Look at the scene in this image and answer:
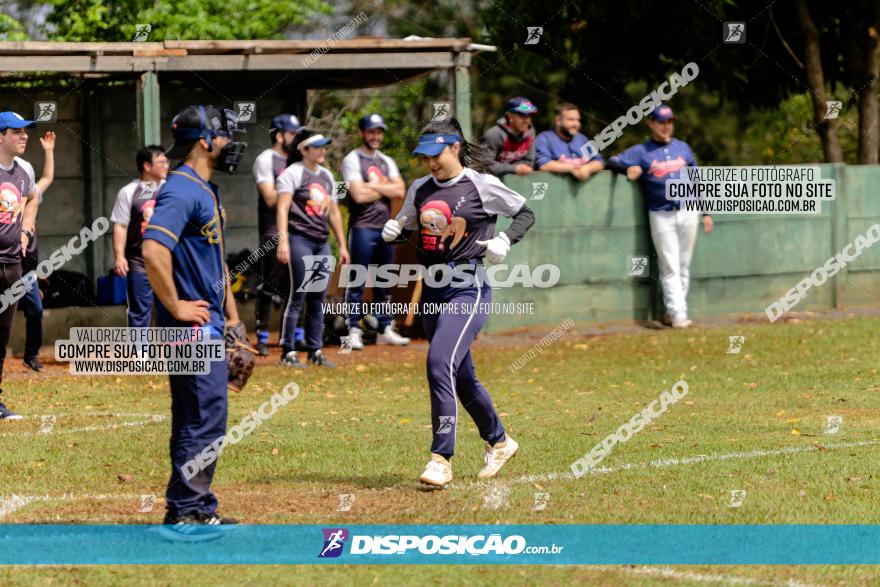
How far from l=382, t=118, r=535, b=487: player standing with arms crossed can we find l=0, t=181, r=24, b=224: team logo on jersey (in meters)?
3.82

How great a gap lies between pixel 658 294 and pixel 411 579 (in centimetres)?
1161

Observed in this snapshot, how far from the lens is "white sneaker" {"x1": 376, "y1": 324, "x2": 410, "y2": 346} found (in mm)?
16167

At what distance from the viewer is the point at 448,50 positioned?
16.5 meters

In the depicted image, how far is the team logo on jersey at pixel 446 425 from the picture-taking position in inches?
327

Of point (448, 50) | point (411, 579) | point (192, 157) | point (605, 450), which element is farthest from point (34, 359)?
point (411, 579)

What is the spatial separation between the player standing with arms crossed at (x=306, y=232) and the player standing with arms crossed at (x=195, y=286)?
670 cm

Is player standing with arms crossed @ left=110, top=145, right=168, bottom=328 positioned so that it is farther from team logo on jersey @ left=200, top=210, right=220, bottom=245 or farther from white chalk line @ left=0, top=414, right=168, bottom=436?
team logo on jersey @ left=200, top=210, right=220, bottom=245

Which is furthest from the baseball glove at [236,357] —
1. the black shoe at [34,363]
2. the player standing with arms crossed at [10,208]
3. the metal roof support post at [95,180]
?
the metal roof support post at [95,180]

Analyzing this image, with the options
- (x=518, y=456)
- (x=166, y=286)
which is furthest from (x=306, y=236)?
(x=166, y=286)

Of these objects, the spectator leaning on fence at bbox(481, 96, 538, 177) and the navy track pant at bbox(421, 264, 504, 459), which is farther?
the spectator leaning on fence at bbox(481, 96, 538, 177)

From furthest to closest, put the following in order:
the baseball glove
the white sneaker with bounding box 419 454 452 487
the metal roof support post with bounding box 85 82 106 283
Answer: the metal roof support post with bounding box 85 82 106 283 → the white sneaker with bounding box 419 454 452 487 → the baseball glove

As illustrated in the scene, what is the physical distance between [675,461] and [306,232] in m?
5.95

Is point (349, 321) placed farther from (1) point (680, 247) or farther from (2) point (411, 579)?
(2) point (411, 579)

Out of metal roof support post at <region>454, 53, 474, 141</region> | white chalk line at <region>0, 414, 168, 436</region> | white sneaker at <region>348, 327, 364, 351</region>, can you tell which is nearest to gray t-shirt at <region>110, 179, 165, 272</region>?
white sneaker at <region>348, 327, 364, 351</region>
